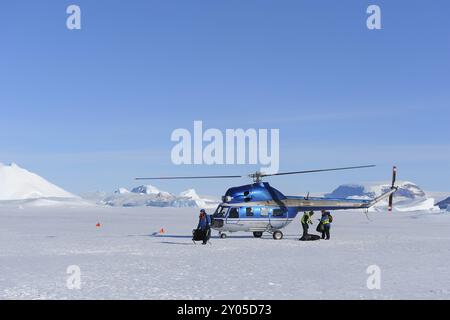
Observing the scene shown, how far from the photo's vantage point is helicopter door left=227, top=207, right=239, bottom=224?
2716cm

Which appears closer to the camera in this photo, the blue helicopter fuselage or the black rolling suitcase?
the black rolling suitcase

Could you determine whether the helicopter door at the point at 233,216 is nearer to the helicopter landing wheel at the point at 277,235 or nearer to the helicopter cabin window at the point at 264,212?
the helicopter cabin window at the point at 264,212

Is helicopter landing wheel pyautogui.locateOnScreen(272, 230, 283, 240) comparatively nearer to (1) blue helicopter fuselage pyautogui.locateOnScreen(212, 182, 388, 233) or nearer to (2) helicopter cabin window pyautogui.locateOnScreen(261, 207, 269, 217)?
(1) blue helicopter fuselage pyautogui.locateOnScreen(212, 182, 388, 233)

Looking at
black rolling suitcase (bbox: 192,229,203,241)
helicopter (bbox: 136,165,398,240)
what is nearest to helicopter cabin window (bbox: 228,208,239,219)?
helicopter (bbox: 136,165,398,240)

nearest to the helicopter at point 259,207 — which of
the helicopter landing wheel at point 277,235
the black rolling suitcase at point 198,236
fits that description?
the helicopter landing wheel at point 277,235

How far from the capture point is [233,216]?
89.2 ft

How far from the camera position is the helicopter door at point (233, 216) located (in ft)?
89.1

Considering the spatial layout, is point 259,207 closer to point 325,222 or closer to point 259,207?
point 259,207

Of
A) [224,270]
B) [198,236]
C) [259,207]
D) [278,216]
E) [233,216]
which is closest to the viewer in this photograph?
[224,270]

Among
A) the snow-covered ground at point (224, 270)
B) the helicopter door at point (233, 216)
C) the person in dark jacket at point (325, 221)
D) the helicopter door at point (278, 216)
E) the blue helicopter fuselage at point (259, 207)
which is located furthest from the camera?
the helicopter door at point (278, 216)

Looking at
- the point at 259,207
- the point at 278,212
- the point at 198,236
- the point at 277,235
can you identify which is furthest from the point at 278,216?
the point at 198,236

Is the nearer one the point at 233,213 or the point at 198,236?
the point at 198,236
